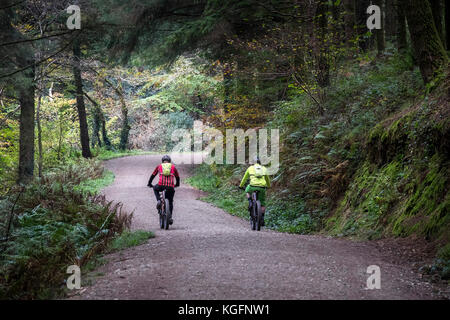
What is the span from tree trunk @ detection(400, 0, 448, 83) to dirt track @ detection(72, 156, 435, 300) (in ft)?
16.0

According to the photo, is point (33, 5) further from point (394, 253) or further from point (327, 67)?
point (394, 253)

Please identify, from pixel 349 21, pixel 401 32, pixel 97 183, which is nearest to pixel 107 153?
pixel 97 183

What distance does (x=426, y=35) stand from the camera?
10422 millimetres

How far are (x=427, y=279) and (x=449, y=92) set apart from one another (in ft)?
15.8

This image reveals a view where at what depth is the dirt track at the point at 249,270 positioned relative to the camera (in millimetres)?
5246

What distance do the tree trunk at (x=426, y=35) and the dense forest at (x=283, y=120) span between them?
2cm

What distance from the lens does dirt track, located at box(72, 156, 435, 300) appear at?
5.25 meters

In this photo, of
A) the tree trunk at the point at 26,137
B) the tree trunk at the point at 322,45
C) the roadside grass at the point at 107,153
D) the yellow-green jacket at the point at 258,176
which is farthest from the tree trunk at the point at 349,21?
the roadside grass at the point at 107,153

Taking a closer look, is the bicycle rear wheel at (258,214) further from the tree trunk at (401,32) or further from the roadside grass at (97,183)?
the roadside grass at (97,183)

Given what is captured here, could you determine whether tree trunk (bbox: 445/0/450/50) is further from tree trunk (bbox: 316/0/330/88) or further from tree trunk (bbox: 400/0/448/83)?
tree trunk (bbox: 316/0/330/88)

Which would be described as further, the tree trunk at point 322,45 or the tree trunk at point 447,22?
the tree trunk at point 322,45

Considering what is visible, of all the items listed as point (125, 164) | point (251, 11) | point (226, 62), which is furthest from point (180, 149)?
point (251, 11)

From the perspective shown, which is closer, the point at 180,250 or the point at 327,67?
the point at 180,250

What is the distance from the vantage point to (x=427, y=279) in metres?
6.24
